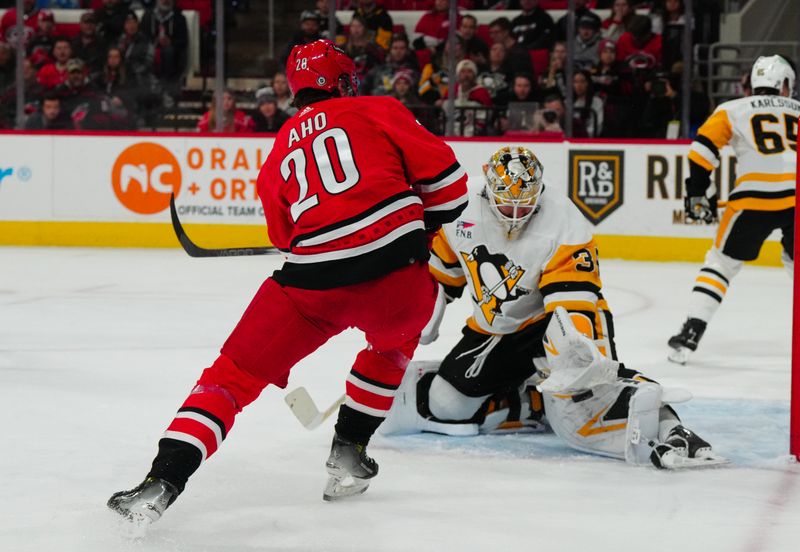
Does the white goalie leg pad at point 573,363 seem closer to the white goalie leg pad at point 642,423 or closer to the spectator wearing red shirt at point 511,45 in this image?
the white goalie leg pad at point 642,423

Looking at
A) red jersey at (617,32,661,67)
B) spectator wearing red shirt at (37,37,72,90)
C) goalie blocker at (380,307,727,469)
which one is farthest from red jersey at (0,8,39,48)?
goalie blocker at (380,307,727,469)

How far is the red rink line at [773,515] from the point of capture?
2418 millimetres

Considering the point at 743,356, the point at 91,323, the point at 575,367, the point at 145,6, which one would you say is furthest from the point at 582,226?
the point at 145,6

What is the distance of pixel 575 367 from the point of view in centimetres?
290

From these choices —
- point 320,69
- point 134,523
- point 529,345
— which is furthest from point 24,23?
point 134,523

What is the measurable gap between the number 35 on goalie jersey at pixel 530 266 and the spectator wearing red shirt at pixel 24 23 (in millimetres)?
6180

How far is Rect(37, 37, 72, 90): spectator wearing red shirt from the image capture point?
28.3 feet

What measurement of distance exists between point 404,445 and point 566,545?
874mm

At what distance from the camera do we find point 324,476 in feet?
9.59

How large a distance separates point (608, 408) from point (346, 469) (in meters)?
0.71

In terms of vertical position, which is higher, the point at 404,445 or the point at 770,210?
the point at 770,210

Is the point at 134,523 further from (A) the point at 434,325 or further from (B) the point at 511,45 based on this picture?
(B) the point at 511,45

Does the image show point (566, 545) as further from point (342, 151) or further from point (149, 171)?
point (149, 171)

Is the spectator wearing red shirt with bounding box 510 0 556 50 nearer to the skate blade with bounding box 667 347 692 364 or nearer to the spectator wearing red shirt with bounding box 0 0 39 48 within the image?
the spectator wearing red shirt with bounding box 0 0 39 48
